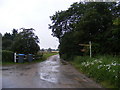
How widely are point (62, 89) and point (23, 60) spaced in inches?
545

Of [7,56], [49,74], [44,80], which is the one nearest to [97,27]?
[49,74]

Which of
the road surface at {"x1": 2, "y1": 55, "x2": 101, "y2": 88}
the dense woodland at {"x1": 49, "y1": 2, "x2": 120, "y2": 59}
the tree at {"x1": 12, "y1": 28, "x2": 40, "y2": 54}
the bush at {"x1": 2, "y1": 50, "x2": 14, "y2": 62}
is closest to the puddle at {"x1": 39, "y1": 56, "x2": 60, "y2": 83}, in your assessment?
the road surface at {"x1": 2, "y1": 55, "x2": 101, "y2": 88}

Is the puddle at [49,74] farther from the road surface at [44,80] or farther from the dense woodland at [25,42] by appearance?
the dense woodland at [25,42]

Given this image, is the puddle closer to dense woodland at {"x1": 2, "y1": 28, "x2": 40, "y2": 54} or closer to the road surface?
the road surface

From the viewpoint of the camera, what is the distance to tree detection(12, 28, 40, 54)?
23.5m

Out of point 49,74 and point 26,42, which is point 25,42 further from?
point 49,74

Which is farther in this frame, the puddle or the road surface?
the puddle

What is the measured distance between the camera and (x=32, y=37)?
2475cm

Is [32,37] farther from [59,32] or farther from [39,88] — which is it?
[39,88]

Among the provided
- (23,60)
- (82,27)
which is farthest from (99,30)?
(23,60)

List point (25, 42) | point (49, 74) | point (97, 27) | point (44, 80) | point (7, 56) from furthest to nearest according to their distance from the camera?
point (25, 42) < point (97, 27) < point (7, 56) < point (49, 74) < point (44, 80)

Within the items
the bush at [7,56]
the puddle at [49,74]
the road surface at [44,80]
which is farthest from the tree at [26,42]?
the road surface at [44,80]

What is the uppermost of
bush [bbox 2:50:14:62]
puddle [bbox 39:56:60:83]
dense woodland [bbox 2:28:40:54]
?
dense woodland [bbox 2:28:40:54]

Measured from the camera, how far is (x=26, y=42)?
77.8 ft
